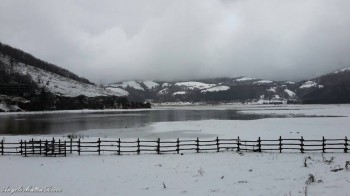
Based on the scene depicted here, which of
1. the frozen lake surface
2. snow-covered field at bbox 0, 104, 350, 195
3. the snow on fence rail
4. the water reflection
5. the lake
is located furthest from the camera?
the water reflection

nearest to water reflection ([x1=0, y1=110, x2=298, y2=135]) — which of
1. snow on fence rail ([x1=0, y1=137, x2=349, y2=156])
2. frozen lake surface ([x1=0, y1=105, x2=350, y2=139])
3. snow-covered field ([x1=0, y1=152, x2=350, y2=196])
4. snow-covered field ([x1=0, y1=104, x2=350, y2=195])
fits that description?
frozen lake surface ([x1=0, y1=105, x2=350, y2=139])

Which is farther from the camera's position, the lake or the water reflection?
the water reflection

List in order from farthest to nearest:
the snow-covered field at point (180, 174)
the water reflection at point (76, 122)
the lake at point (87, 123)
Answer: the water reflection at point (76, 122), the lake at point (87, 123), the snow-covered field at point (180, 174)

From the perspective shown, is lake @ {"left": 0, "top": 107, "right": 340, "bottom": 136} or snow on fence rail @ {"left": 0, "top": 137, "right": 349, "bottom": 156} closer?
snow on fence rail @ {"left": 0, "top": 137, "right": 349, "bottom": 156}

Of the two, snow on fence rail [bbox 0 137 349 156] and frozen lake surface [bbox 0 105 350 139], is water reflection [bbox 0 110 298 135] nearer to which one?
frozen lake surface [bbox 0 105 350 139]

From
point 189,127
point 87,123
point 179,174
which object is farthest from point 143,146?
point 87,123

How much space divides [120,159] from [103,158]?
6.04 feet

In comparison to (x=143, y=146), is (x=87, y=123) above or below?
below

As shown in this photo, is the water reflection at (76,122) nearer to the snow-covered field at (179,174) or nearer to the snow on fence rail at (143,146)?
the snow on fence rail at (143,146)

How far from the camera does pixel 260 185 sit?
64.2 ft

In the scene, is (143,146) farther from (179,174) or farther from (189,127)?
(189,127)

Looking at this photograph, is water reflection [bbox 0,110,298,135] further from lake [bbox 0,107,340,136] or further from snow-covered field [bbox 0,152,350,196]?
snow-covered field [bbox 0,152,350,196]

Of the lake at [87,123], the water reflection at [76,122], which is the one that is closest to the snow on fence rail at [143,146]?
the lake at [87,123]

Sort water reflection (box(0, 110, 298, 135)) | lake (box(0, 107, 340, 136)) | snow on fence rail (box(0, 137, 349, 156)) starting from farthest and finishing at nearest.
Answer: water reflection (box(0, 110, 298, 135)) → lake (box(0, 107, 340, 136)) → snow on fence rail (box(0, 137, 349, 156))
